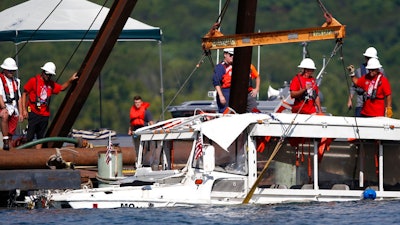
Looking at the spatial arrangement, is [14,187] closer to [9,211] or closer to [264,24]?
[9,211]

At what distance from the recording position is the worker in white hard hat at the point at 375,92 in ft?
74.5

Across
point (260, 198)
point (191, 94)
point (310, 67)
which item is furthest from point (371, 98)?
point (191, 94)

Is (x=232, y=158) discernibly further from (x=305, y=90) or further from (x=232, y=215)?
(x=305, y=90)

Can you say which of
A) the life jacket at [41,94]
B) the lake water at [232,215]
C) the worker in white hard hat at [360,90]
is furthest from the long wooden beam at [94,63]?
the lake water at [232,215]

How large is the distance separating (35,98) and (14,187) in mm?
3330

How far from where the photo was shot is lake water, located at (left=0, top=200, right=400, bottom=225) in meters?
19.3

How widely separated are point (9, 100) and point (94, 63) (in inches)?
74.3

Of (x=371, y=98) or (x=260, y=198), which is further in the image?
(x=371, y=98)

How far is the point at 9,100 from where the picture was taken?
24.2 metres

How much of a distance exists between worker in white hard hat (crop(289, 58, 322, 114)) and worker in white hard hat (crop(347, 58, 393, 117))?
83 centimetres

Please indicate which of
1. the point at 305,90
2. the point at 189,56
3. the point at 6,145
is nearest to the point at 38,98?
the point at 6,145

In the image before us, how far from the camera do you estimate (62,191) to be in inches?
874

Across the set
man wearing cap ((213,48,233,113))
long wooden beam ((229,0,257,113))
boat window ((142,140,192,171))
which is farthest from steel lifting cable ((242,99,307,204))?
man wearing cap ((213,48,233,113))

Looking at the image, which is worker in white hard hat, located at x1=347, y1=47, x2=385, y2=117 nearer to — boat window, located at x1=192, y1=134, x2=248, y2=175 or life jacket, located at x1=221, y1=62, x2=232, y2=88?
life jacket, located at x1=221, y1=62, x2=232, y2=88
